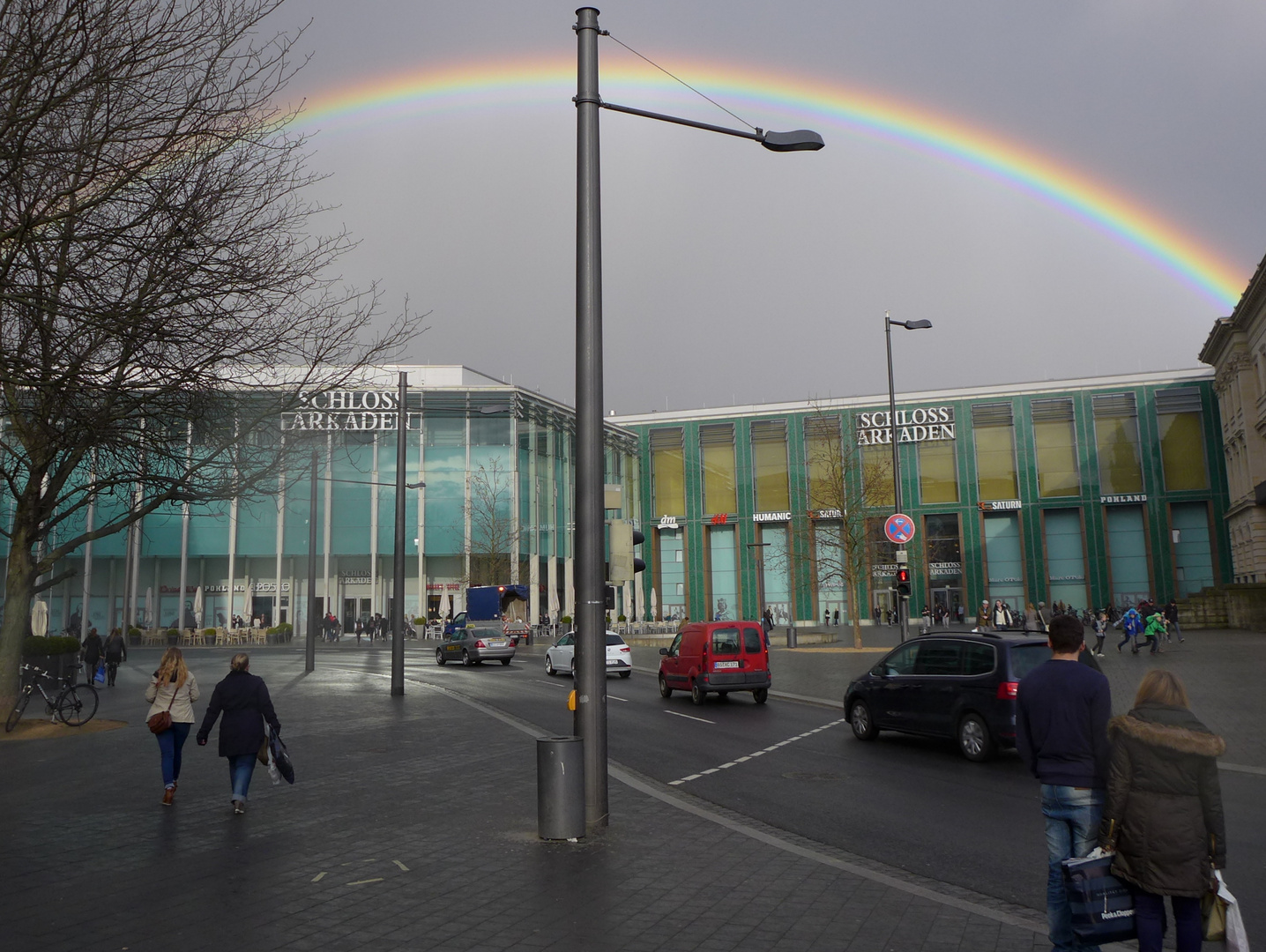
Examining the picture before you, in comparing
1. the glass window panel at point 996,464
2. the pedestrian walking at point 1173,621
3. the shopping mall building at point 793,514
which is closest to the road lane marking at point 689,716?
the pedestrian walking at point 1173,621

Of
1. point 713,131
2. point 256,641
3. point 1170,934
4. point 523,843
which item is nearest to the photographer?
point 1170,934

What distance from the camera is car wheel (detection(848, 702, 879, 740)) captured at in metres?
15.6

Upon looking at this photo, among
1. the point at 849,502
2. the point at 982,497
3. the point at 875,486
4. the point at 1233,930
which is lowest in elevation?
the point at 1233,930

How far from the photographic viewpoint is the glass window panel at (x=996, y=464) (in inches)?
2712

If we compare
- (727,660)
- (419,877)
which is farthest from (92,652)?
(419,877)

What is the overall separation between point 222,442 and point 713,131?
8521 mm

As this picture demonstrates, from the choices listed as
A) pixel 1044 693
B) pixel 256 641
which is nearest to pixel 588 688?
pixel 1044 693

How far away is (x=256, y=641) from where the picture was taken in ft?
199

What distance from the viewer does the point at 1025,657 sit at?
1342 centimetres

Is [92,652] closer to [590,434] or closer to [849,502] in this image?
[590,434]

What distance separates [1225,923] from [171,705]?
9280 mm

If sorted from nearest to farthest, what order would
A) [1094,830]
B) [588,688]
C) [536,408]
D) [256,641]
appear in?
1. [1094,830]
2. [588,688]
3. [256,641]
4. [536,408]

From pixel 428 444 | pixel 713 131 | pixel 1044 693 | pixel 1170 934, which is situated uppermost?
pixel 428 444

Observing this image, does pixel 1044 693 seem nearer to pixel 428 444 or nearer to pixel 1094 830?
pixel 1094 830
